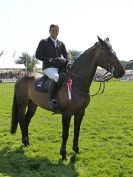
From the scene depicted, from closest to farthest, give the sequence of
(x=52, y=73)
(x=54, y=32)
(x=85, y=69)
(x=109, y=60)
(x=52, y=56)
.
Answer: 1. (x=109, y=60)
2. (x=85, y=69)
3. (x=52, y=73)
4. (x=54, y=32)
5. (x=52, y=56)

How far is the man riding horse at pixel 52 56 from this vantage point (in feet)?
29.0

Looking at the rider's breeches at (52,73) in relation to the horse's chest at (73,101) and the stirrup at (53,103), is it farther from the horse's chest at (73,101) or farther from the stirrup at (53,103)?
the stirrup at (53,103)

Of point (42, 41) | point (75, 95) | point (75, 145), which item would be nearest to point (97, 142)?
point (75, 145)

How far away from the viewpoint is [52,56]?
361 inches

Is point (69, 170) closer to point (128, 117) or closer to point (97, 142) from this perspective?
point (97, 142)

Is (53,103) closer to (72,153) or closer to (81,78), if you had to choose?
(81,78)

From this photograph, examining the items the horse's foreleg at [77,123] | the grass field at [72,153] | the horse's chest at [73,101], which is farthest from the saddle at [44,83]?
the grass field at [72,153]

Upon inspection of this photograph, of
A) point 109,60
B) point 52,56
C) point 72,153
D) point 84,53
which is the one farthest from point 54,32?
point 72,153

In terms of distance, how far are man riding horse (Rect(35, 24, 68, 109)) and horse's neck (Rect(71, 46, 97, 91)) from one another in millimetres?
445

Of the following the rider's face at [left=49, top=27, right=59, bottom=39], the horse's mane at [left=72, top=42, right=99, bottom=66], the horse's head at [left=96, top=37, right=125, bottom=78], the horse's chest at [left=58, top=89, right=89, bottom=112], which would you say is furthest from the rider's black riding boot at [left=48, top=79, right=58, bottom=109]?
the horse's head at [left=96, top=37, right=125, bottom=78]

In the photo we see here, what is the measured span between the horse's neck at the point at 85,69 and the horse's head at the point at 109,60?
0.32 meters

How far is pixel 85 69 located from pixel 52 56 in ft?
3.35

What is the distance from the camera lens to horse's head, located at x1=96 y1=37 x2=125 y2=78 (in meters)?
8.15

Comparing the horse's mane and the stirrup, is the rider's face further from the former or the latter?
the stirrup
